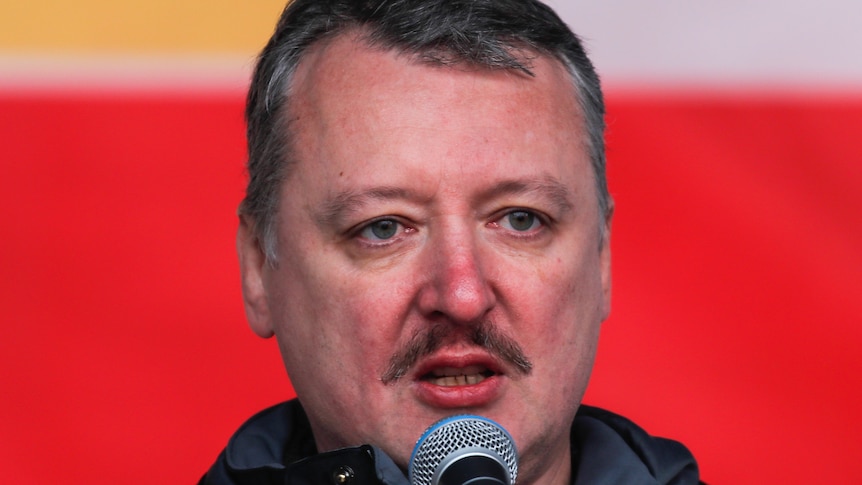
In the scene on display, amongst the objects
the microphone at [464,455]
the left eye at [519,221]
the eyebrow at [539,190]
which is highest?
the eyebrow at [539,190]

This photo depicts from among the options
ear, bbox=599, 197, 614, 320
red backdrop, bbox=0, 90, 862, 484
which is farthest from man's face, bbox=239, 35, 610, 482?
red backdrop, bbox=0, 90, 862, 484

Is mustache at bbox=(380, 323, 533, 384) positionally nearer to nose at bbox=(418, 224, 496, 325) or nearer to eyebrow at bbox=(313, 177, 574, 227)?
nose at bbox=(418, 224, 496, 325)

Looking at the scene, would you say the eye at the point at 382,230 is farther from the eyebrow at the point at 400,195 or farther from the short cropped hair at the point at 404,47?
the short cropped hair at the point at 404,47

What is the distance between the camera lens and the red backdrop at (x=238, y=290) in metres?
3.32

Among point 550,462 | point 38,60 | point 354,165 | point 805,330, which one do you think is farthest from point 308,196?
point 805,330

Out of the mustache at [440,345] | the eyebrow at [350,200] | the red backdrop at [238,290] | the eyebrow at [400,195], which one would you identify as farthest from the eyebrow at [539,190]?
the red backdrop at [238,290]

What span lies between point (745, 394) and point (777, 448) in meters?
Answer: 0.17

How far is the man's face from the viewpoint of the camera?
2057 millimetres

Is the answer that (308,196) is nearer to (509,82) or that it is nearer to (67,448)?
(509,82)

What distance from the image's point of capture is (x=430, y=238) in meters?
2.10

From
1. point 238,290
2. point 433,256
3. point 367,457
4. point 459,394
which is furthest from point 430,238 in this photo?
point 238,290

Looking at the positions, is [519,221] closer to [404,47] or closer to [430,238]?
[430,238]

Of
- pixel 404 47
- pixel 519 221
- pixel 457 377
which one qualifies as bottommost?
pixel 457 377

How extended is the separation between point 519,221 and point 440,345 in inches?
11.2
